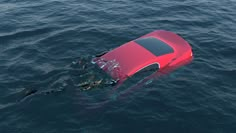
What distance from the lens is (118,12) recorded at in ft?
92.5

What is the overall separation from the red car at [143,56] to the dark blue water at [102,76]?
0.72m

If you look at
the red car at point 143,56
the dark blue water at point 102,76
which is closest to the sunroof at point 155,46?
the red car at point 143,56

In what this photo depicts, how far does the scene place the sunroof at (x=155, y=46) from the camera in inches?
691

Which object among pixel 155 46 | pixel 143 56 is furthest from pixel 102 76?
pixel 155 46

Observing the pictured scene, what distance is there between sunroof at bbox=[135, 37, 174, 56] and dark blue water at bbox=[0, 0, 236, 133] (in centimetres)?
153

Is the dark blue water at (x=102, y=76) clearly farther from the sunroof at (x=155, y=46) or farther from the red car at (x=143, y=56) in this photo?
the sunroof at (x=155, y=46)

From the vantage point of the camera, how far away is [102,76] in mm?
16438

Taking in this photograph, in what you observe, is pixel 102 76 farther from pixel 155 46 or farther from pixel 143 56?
pixel 155 46

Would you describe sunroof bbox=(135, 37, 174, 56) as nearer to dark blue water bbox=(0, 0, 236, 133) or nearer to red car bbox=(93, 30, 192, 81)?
red car bbox=(93, 30, 192, 81)

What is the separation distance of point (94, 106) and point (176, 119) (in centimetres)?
423

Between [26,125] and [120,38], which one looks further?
[120,38]

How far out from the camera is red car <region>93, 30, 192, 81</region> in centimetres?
1647

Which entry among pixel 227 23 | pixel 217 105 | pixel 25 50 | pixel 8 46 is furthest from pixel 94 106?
pixel 227 23

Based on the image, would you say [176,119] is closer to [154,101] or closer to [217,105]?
[154,101]
